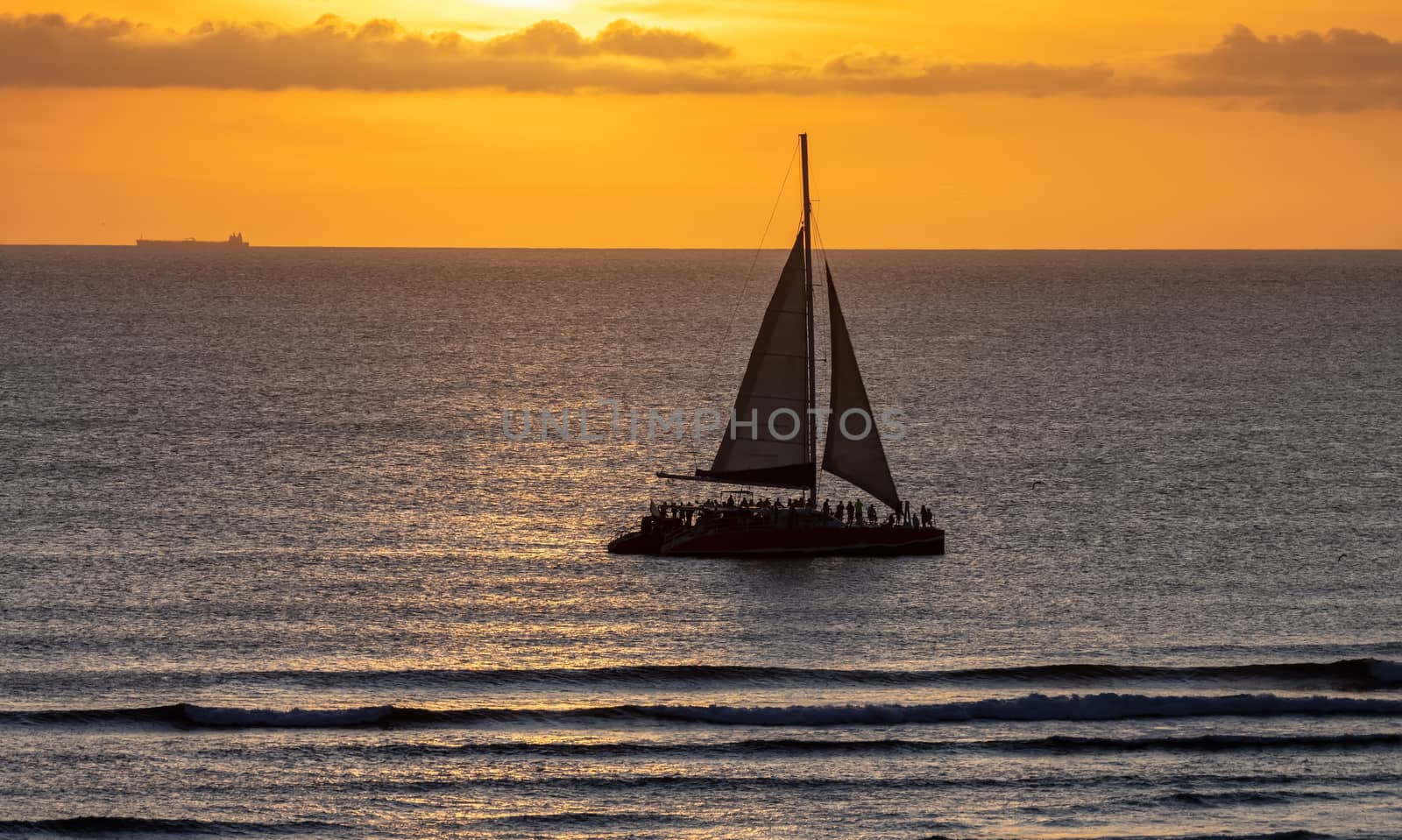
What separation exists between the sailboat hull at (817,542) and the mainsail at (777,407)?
2804 mm

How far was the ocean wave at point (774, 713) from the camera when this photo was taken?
160 ft

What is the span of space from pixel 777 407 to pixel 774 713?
981 inches

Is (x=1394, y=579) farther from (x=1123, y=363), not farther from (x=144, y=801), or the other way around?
(x=1123, y=363)

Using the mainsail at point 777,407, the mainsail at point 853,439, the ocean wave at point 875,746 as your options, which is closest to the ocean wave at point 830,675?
the ocean wave at point 875,746

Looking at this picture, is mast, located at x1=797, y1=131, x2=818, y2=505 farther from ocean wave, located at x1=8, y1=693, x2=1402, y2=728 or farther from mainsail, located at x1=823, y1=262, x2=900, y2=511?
ocean wave, located at x1=8, y1=693, x2=1402, y2=728

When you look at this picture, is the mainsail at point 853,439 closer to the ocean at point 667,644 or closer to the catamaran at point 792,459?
the catamaran at point 792,459

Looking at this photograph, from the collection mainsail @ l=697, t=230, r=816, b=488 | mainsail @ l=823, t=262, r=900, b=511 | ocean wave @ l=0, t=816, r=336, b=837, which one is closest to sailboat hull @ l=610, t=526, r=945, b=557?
Answer: mainsail @ l=823, t=262, r=900, b=511

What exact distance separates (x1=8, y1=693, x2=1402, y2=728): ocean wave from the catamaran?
22.0 metres

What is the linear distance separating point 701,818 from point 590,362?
446 feet

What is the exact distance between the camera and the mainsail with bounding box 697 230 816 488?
7212 cm

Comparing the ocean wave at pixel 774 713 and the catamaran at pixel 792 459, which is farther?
the catamaran at pixel 792 459

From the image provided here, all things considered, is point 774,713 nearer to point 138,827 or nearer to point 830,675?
point 830,675

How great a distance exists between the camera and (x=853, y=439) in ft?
242

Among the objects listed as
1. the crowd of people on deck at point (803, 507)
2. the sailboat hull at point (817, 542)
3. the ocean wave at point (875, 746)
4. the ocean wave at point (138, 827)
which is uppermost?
the crowd of people on deck at point (803, 507)
